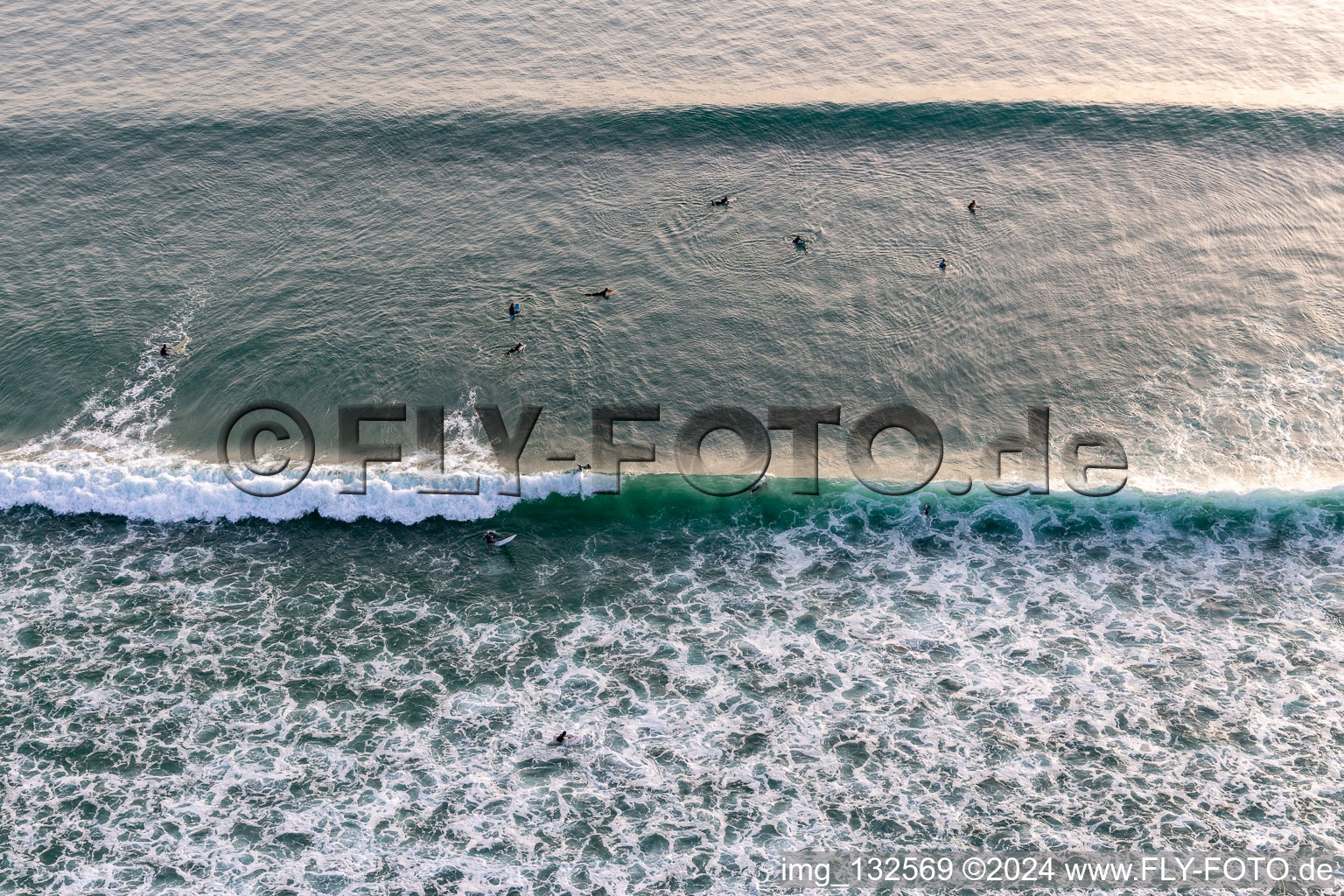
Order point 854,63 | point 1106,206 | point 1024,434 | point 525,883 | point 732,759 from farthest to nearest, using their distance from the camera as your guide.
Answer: point 854,63 → point 1106,206 → point 1024,434 → point 732,759 → point 525,883

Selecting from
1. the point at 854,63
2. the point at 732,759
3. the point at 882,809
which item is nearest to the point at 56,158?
the point at 854,63

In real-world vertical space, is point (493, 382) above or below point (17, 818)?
above

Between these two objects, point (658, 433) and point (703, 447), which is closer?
point (703, 447)

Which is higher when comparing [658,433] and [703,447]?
[658,433]

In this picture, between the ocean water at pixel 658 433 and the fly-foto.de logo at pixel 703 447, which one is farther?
the fly-foto.de logo at pixel 703 447

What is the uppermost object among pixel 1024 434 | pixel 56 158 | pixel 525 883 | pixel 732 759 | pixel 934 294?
pixel 56 158

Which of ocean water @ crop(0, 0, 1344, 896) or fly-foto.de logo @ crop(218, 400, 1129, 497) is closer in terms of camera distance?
ocean water @ crop(0, 0, 1344, 896)

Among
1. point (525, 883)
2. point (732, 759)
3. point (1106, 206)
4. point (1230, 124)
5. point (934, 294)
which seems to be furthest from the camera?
point (1230, 124)

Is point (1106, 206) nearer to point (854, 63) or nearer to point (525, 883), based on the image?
point (854, 63)
